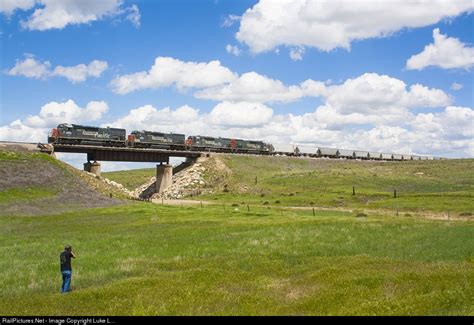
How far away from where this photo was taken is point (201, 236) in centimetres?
3638

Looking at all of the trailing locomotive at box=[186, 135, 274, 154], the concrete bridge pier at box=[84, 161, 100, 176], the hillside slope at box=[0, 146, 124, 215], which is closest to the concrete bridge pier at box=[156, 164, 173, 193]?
the trailing locomotive at box=[186, 135, 274, 154]

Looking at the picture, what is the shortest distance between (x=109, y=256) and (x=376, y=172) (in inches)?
3916

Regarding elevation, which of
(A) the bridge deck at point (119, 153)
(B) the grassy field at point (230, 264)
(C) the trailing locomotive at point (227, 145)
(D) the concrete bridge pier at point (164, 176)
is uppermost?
(C) the trailing locomotive at point (227, 145)

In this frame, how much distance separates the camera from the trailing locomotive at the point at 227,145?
11306 cm

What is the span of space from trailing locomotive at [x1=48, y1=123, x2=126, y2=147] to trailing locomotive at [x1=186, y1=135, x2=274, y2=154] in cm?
1913

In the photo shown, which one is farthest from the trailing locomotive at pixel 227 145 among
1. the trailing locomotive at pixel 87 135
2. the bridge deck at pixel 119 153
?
the trailing locomotive at pixel 87 135

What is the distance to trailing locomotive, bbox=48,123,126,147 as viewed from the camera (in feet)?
292

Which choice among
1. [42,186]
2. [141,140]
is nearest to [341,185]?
[141,140]

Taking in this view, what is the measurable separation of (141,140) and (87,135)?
503 inches

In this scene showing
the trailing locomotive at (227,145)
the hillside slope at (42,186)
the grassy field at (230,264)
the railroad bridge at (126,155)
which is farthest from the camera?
the trailing locomotive at (227,145)

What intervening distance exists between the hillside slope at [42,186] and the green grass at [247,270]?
2310 centimetres

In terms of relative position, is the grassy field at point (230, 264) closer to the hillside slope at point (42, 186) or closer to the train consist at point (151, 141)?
the hillside slope at point (42, 186)

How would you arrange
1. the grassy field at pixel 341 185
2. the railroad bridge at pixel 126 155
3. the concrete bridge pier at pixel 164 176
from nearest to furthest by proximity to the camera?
the grassy field at pixel 341 185, the railroad bridge at pixel 126 155, the concrete bridge pier at pixel 164 176
